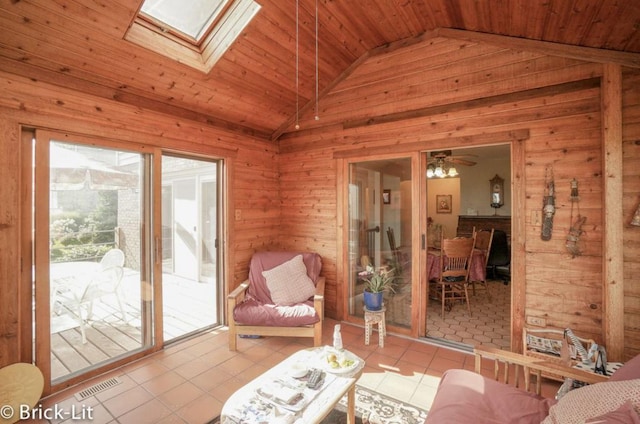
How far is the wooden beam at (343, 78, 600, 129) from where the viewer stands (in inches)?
97.7

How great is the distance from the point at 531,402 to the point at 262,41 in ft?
10.5

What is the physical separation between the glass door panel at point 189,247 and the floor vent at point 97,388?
Result: 2.44 feet

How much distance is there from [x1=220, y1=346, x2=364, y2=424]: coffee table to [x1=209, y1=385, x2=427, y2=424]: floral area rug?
0.60 feet

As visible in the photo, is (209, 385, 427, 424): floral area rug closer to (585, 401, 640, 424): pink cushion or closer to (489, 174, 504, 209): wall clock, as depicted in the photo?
(585, 401, 640, 424): pink cushion

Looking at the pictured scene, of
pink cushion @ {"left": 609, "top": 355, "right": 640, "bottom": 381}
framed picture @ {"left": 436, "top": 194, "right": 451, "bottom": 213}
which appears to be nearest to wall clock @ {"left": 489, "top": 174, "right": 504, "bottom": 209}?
framed picture @ {"left": 436, "top": 194, "right": 451, "bottom": 213}

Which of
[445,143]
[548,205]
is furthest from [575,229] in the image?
[445,143]

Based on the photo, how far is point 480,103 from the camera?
2879 mm

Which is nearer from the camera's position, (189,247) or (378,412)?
(378,412)

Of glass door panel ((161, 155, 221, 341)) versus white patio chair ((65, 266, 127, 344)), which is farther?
glass door panel ((161, 155, 221, 341))

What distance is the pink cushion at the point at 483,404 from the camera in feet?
4.73

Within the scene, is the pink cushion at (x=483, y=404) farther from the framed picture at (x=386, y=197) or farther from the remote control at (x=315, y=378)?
the framed picture at (x=386, y=197)

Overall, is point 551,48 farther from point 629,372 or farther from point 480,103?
point 629,372

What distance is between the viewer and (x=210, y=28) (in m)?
2.69

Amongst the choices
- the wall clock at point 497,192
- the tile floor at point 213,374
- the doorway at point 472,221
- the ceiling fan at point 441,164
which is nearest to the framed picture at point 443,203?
the doorway at point 472,221
